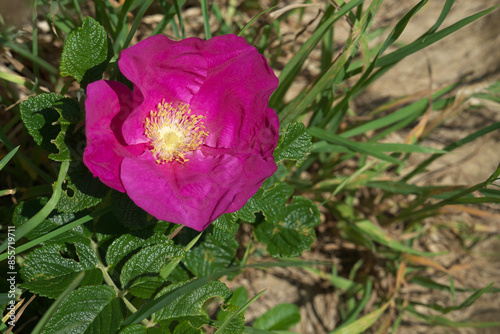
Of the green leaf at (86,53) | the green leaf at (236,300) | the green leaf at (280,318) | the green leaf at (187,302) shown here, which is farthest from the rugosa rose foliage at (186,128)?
the green leaf at (280,318)

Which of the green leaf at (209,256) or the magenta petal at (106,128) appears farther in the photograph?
the green leaf at (209,256)

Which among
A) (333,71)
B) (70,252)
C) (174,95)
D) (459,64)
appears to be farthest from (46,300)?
(459,64)

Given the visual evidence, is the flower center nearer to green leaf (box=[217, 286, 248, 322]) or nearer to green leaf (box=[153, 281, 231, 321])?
green leaf (box=[153, 281, 231, 321])

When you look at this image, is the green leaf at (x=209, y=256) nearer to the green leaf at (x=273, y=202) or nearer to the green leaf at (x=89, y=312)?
the green leaf at (x=273, y=202)

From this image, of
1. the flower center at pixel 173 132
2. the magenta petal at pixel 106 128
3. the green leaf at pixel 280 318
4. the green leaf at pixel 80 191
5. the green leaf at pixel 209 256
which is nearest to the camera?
the magenta petal at pixel 106 128

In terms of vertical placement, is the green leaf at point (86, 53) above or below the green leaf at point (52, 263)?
above

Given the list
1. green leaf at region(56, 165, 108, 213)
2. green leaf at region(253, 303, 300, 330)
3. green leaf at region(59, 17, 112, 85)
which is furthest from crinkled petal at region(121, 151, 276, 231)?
green leaf at region(253, 303, 300, 330)

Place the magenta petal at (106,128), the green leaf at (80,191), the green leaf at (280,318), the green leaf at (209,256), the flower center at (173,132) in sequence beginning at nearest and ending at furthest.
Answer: the magenta petal at (106,128)
the green leaf at (80,191)
the flower center at (173,132)
the green leaf at (209,256)
the green leaf at (280,318)
